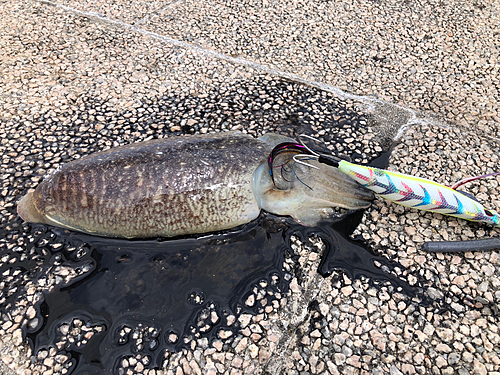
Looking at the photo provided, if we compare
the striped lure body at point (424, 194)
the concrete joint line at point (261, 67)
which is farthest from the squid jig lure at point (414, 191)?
the concrete joint line at point (261, 67)

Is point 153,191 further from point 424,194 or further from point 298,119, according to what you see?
point 424,194

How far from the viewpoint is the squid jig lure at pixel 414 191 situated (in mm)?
2926

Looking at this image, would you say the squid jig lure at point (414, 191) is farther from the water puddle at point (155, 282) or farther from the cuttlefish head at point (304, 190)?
the water puddle at point (155, 282)

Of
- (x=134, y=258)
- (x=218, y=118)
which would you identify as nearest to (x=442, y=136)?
(x=218, y=118)

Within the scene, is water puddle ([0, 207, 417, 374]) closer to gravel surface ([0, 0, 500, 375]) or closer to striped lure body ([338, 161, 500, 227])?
gravel surface ([0, 0, 500, 375])

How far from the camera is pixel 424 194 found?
116 inches

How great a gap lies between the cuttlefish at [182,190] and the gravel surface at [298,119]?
335 mm

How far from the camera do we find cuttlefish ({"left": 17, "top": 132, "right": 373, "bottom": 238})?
287 cm

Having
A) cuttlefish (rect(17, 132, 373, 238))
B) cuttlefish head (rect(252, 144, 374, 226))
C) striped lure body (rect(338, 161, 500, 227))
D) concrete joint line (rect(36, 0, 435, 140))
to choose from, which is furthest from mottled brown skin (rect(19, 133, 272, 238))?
concrete joint line (rect(36, 0, 435, 140))

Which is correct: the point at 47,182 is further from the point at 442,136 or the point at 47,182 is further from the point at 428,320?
the point at 442,136

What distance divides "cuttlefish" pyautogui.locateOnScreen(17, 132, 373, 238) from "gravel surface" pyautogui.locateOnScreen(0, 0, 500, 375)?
34 cm

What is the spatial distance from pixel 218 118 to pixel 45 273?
217 cm

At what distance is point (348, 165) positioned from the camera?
9.45 feet

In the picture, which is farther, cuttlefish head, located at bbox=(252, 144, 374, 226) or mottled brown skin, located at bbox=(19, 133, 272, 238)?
cuttlefish head, located at bbox=(252, 144, 374, 226)
